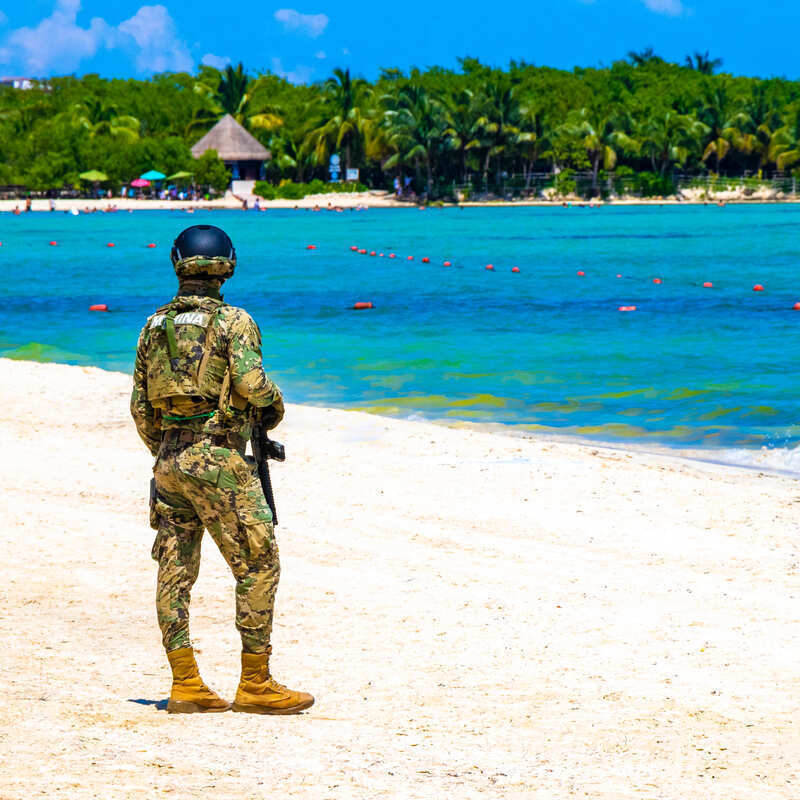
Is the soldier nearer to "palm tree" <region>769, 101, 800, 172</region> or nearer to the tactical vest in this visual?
the tactical vest

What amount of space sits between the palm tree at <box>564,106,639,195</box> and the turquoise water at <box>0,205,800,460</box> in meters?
49.4

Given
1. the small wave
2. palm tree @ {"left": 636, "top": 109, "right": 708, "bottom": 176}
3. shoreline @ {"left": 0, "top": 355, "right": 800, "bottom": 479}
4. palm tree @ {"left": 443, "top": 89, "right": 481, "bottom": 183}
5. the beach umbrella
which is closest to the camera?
the small wave

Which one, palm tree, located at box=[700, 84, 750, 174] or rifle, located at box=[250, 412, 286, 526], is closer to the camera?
rifle, located at box=[250, 412, 286, 526]

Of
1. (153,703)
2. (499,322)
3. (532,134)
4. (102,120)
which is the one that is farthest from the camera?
(102,120)

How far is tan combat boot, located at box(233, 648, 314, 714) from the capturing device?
569 centimetres

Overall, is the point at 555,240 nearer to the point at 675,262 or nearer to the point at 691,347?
the point at 675,262

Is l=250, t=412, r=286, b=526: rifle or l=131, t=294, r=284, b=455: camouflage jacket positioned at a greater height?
l=131, t=294, r=284, b=455: camouflage jacket

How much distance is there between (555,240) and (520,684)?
7097 cm

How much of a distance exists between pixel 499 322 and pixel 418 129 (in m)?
88.8

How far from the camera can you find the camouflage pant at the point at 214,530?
17.6 ft

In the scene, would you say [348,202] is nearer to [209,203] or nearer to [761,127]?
[209,203]

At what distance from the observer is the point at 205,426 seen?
17.7 feet

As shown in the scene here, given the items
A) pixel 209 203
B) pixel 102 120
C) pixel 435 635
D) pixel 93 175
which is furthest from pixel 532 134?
pixel 435 635

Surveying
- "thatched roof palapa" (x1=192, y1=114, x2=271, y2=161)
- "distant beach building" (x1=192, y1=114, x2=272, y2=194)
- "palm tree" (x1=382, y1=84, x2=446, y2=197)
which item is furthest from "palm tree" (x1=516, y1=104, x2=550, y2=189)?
"thatched roof palapa" (x1=192, y1=114, x2=271, y2=161)
